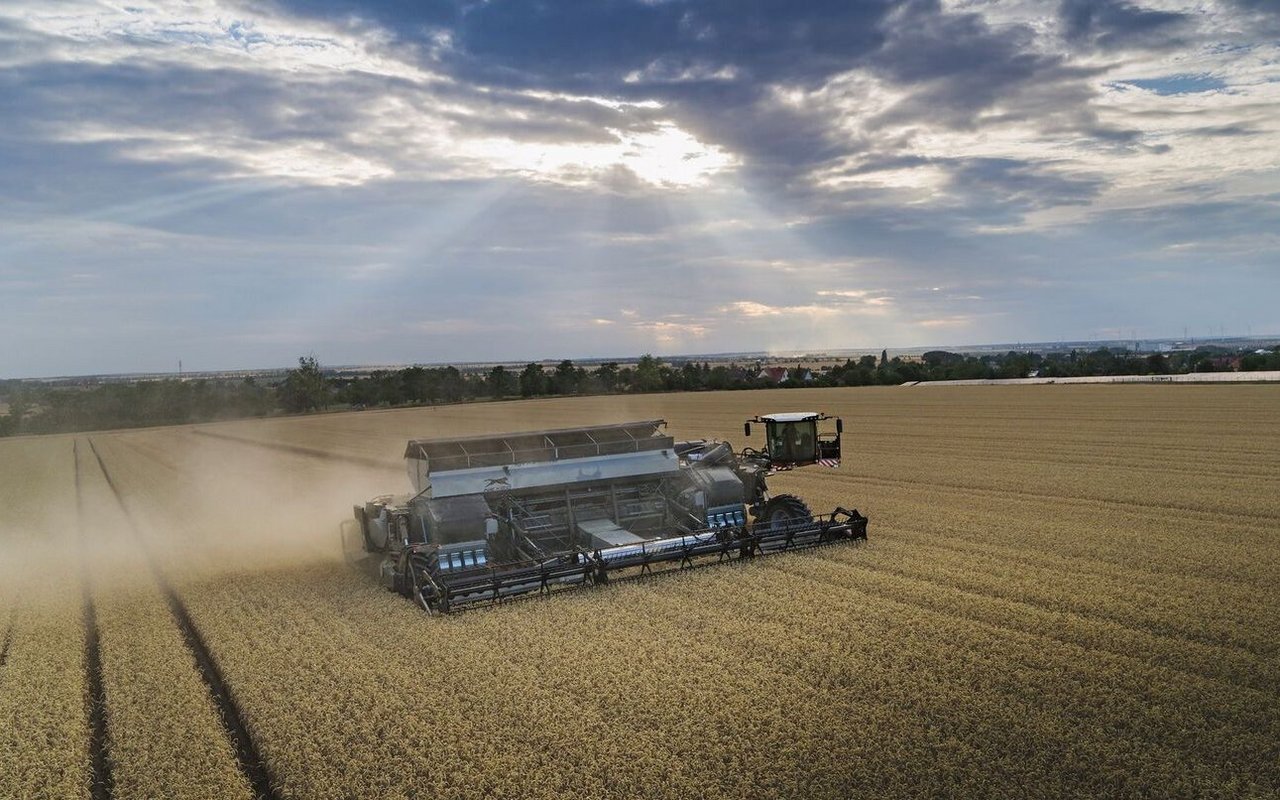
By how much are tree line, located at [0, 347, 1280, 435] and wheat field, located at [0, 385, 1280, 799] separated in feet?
260

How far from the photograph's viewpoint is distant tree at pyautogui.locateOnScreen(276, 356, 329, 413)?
312ft

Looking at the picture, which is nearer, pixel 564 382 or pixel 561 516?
pixel 561 516

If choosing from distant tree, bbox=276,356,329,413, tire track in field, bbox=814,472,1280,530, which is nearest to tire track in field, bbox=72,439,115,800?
tire track in field, bbox=814,472,1280,530

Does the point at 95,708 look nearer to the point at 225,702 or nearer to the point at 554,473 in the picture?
the point at 225,702

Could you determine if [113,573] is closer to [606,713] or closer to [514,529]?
[514,529]

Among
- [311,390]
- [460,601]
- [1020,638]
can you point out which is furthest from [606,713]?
[311,390]

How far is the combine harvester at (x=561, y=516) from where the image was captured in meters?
13.5

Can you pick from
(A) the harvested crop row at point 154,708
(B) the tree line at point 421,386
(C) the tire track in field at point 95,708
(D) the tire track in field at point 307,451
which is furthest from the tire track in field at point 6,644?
(B) the tree line at point 421,386

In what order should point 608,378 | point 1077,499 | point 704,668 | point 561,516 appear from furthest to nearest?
point 608,378
point 1077,499
point 561,516
point 704,668

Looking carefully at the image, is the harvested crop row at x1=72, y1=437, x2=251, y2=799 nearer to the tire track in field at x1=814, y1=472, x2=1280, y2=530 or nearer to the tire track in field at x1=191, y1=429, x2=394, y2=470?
the tire track in field at x1=814, y1=472, x2=1280, y2=530

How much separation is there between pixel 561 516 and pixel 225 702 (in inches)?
278

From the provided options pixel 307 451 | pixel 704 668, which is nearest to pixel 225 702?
pixel 704 668

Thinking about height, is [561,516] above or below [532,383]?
below

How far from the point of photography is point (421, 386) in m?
101
